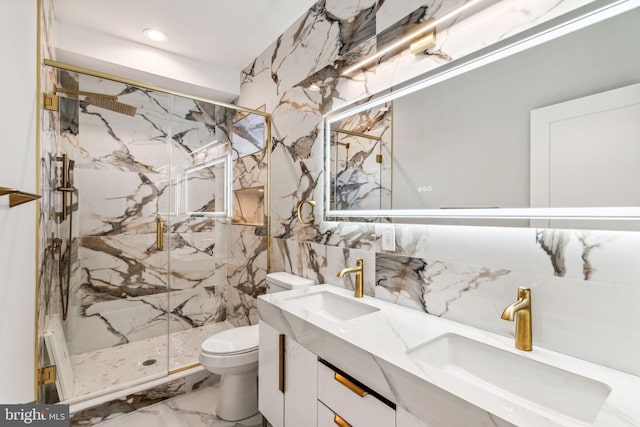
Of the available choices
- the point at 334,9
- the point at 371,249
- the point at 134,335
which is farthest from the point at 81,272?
the point at 334,9

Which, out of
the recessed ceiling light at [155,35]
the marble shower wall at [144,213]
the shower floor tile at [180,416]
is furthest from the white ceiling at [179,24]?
the shower floor tile at [180,416]

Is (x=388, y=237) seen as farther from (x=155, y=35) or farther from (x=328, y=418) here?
(x=155, y=35)

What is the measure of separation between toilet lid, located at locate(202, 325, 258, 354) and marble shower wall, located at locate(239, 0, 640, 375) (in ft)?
1.71

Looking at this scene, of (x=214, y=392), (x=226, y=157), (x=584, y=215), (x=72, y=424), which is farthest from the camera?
(x=226, y=157)

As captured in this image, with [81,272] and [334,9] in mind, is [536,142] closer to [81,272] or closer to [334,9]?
[334,9]

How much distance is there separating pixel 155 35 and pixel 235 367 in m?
2.53

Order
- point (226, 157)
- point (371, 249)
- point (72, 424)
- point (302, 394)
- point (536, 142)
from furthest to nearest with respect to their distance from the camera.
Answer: point (226, 157) → point (72, 424) → point (371, 249) → point (302, 394) → point (536, 142)

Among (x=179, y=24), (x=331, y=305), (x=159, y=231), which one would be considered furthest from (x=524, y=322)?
(x=179, y=24)

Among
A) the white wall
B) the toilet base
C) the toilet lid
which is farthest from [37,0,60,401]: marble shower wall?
A: the toilet base

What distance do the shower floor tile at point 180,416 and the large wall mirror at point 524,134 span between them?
5.28 ft

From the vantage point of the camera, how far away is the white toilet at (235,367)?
177 cm

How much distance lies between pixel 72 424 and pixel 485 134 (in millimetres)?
2707

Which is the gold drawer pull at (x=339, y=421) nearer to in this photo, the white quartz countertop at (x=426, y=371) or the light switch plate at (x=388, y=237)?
the white quartz countertop at (x=426, y=371)

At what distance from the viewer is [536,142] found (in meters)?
1.04
